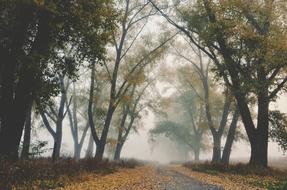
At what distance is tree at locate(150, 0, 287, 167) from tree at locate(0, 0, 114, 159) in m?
7.96

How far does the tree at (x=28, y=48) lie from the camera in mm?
12953

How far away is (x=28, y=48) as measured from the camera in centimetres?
1492

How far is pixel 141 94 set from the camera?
1506 inches

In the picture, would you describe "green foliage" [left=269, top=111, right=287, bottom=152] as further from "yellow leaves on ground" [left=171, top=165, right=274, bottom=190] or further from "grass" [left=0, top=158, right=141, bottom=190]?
"grass" [left=0, top=158, right=141, bottom=190]

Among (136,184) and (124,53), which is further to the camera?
(124,53)

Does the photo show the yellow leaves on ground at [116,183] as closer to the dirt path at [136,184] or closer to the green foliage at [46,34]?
the dirt path at [136,184]

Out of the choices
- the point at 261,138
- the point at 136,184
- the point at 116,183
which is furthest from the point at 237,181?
the point at 261,138

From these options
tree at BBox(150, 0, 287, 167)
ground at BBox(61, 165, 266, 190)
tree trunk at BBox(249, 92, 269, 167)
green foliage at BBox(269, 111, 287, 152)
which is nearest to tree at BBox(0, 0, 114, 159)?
ground at BBox(61, 165, 266, 190)

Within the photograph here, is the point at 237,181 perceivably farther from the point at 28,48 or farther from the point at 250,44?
the point at 28,48

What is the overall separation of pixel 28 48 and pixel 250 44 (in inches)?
477

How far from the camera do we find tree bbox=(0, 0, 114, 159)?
510 inches

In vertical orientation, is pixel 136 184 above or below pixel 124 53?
below

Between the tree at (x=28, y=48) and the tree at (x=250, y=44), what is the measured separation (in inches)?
313

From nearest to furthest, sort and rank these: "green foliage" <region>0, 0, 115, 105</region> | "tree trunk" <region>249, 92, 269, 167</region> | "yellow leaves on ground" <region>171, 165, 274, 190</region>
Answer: "yellow leaves on ground" <region>171, 165, 274, 190</region> < "green foliage" <region>0, 0, 115, 105</region> < "tree trunk" <region>249, 92, 269, 167</region>
